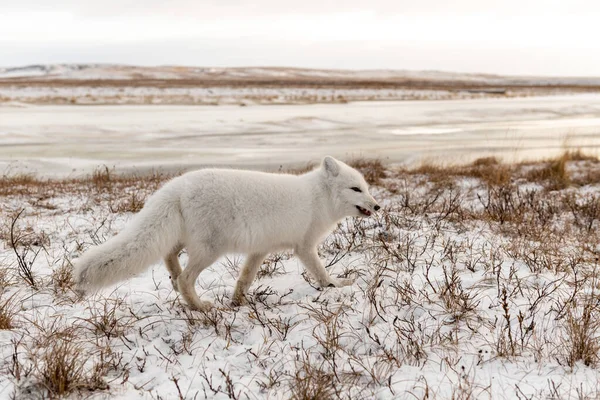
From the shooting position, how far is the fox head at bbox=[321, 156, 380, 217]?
475cm

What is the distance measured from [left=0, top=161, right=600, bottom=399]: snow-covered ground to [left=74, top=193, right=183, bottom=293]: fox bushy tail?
1.37 ft

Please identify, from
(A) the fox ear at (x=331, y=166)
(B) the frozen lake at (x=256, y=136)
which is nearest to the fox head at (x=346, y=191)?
(A) the fox ear at (x=331, y=166)

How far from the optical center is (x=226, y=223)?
12.8 feet

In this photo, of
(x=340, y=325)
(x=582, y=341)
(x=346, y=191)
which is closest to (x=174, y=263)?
(x=340, y=325)

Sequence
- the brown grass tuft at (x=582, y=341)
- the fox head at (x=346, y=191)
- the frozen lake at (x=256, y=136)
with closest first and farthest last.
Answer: the brown grass tuft at (x=582, y=341)
the fox head at (x=346, y=191)
the frozen lake at (x=256, y=136)

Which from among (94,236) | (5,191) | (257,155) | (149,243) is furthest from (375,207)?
(257,155)

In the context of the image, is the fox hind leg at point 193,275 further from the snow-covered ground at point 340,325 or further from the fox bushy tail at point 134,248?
the fox bushy tail at point 134,248

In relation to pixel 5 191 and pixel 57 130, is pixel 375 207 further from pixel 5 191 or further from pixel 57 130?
pixel 57 130

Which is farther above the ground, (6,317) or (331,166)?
(331,166)

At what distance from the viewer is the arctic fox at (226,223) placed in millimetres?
3480

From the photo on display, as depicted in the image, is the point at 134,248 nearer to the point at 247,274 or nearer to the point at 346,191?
the point at 247,274

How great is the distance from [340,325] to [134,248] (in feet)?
5.43

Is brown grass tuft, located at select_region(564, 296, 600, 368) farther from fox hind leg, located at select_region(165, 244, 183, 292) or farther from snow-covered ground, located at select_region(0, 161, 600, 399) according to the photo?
fox hind leg, located at select_region(165, 244, 183, 292)

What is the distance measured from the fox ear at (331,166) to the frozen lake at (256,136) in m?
7.45
